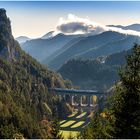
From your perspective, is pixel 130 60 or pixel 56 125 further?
pixel 56 125

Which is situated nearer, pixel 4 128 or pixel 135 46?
pixel 135 46

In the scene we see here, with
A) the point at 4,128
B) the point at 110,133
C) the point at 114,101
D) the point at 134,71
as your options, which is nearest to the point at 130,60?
the point at 134,71

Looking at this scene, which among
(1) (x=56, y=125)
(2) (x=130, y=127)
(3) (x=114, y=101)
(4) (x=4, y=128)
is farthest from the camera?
(4) (x=4, y=128)

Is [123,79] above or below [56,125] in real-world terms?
above

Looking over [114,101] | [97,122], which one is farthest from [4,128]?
[114,101]

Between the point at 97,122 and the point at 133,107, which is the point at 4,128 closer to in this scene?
the point at 97,122

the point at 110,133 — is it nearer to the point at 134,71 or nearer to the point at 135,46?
the point at 134,71

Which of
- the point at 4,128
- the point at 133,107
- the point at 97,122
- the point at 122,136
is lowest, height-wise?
the point at 4,128

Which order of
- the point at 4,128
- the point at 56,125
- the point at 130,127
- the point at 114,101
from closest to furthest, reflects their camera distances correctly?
the point at 130,127, the point at 114,101, the point at 56,125, the point at 4,128

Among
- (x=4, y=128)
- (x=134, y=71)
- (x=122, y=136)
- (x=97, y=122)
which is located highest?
(x=134, y=71)
